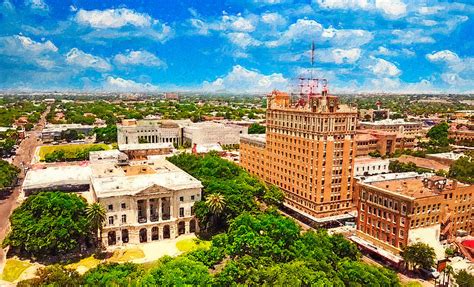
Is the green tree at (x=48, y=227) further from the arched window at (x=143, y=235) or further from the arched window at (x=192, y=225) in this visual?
the arched window at (x=192, y=225)

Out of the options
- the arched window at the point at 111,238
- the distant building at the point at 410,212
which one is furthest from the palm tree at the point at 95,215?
the distant building at the point at 410,212

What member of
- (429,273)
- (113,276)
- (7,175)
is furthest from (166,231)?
(7,175)

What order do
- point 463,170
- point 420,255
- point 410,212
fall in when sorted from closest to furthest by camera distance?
point 420,255
point 410,212
point 463,170

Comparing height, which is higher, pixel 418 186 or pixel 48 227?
pixel 418 186

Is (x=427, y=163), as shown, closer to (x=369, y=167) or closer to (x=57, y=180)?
(x=369, y=167)

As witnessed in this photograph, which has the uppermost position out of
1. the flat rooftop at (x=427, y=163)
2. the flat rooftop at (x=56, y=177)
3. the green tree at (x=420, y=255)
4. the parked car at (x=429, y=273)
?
the flat rooftop at (x=56, y=177)

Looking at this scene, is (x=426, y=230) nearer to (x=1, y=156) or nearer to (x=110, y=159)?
(x=110, y=159)

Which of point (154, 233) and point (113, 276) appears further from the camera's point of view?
point (154, 233)
